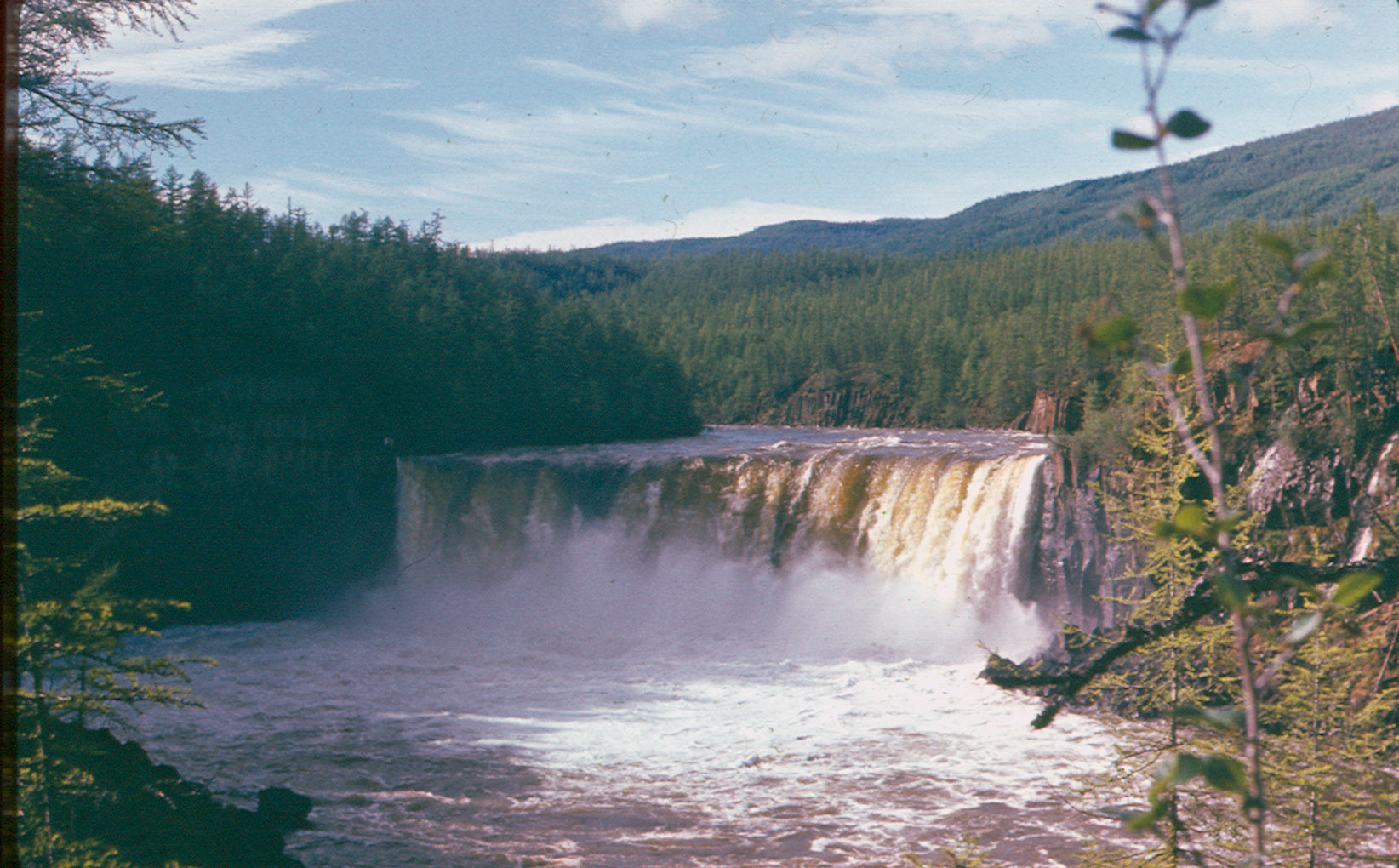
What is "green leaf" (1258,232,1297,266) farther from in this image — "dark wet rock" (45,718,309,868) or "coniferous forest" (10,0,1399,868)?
"dark wet rock" (45,718,309,868)

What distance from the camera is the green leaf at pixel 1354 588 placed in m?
1.31

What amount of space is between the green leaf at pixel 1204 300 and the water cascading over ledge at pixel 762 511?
22.7 m

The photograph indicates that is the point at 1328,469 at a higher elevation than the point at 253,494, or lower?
higher

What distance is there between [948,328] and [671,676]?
5385 cm

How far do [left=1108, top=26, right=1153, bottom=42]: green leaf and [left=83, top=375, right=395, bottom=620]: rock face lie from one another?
26478 mm

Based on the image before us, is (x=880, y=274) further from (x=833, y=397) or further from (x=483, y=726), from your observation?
(x=483, y=726)

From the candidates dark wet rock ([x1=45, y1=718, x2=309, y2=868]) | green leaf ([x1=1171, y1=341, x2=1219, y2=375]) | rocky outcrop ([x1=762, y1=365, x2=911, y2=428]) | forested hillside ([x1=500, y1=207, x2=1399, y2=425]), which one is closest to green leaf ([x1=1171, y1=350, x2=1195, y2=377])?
green leaf ([x1=1171, y1=341, x2=1219, y2=375])

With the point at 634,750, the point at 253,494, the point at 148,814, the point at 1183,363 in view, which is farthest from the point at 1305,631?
the point at 253,494

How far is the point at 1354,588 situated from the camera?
4.33ft

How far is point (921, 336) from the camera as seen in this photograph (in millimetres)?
71938

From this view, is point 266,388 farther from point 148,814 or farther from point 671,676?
point 148,814

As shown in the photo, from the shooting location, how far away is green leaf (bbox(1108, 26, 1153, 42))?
1.47 meters

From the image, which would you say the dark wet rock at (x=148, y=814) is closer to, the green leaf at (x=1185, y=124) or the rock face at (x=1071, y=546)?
the green leaf at (x=1185, y=124)

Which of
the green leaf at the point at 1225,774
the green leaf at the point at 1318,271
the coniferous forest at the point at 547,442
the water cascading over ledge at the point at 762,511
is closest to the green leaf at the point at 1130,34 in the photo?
the coniferous forest at the point at 547,442
